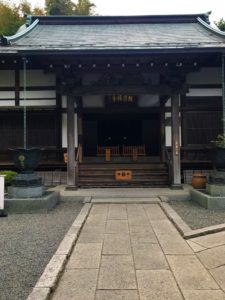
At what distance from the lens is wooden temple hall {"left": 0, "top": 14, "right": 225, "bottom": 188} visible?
370 inches

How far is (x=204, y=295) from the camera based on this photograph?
11.1ft

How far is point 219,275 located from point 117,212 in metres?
4.03

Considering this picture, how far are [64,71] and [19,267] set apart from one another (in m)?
7.08

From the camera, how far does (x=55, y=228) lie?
20.6 ft

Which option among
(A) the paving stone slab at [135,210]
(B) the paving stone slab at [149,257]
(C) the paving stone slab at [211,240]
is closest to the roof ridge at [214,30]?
(A) the paving stone slab at [135,210]

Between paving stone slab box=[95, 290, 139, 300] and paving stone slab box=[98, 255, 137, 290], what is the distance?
92 millimetres

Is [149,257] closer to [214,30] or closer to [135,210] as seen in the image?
[135,210]

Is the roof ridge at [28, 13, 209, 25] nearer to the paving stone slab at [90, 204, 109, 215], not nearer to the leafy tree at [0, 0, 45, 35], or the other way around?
the leafy tree at [0, 0, 45, 35]

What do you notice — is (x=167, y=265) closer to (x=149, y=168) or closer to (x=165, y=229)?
(x=165, y=229)

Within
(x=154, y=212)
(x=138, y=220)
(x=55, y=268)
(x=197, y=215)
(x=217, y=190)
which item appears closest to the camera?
(x=55, y=268)

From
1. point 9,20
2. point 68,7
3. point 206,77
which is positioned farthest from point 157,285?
point 68,7

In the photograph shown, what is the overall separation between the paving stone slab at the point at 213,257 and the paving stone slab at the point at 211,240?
0.63 feet

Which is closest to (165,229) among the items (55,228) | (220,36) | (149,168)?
(55,228)

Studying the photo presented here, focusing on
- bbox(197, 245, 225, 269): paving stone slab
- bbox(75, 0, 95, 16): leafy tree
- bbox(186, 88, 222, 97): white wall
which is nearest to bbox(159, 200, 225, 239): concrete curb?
bbox(197, 245, 225, 269): paving stone slab
